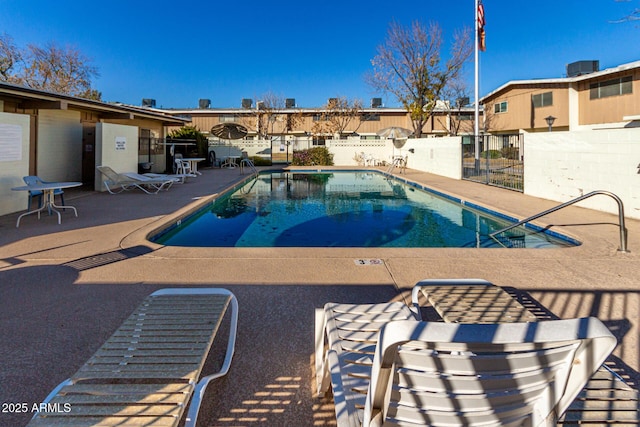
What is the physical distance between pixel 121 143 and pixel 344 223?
8.35 metres

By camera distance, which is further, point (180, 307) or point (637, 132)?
point (637, 132)

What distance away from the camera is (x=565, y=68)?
2694 centimetres

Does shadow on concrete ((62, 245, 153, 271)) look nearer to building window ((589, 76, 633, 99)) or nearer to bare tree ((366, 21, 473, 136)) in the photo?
bare tree ((366, 21, 473, 136))

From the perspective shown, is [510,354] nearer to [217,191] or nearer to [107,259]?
[107,259]

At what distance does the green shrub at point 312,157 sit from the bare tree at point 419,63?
5683 mm

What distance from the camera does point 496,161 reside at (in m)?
13.3

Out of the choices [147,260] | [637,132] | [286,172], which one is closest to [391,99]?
[286,172]

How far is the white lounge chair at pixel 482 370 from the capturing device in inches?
44.1

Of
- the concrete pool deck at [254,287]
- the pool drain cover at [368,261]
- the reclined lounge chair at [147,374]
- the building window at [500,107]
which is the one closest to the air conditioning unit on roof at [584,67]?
the building window at [500,107]

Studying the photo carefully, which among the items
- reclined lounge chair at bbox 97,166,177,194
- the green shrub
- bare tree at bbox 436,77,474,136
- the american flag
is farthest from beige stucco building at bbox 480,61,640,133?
reclined lounge chair at bbox 97,166,177,194

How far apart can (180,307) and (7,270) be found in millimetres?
2822

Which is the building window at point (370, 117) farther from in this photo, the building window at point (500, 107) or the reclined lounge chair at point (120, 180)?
the reclined lounge chair at point (120, 180)

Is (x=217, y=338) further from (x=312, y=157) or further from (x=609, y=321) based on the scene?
(x=312, y=157)

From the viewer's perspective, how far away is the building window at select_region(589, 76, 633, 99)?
19859 millimetres
